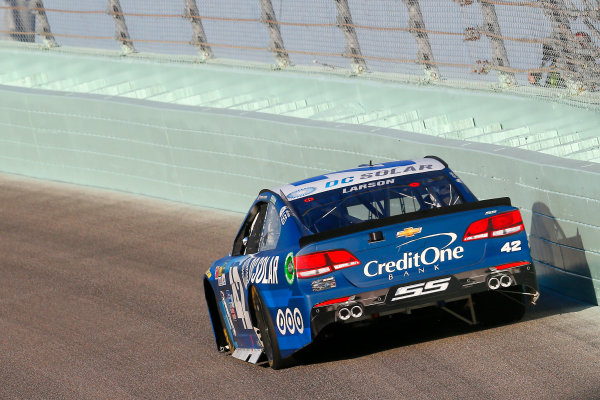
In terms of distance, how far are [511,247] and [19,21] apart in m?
14.8

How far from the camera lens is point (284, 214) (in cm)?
839

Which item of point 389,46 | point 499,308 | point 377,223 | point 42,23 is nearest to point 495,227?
point 377,223

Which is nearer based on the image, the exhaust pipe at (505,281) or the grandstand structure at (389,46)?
the exhaust pipe at (505,281)

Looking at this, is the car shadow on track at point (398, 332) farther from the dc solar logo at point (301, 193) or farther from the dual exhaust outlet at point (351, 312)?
the dc solar logo at point (301, 193)

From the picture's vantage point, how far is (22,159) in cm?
1961

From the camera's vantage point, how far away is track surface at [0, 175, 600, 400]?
7.59m

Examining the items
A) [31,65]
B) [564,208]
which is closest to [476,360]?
[564,208]

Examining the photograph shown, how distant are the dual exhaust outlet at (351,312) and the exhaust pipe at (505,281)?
0.97m

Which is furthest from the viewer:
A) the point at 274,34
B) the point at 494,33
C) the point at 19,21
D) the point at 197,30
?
the point at 19,21

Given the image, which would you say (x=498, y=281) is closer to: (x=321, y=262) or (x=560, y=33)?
(x=321, y=262)

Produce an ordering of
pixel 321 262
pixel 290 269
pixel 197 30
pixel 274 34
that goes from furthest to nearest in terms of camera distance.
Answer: pixel 197 30
pixel 274 34
pixel 290 269
pixel 321 262

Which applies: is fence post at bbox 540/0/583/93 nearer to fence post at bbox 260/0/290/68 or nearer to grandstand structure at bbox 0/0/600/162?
grandstand structure at bbox 0/0/600/162

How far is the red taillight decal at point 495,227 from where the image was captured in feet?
26.0

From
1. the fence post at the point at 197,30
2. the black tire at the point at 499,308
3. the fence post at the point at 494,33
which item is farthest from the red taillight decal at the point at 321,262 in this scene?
the fence post at the point at 197,30
